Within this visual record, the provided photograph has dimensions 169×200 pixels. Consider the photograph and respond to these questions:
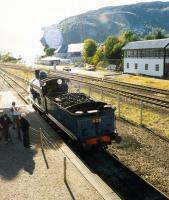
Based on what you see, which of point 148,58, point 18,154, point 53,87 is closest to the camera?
point 18,154

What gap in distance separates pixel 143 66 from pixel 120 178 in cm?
4411

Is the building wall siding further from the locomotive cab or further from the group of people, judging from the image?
the group of people

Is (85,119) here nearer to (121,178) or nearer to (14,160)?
(121,178)

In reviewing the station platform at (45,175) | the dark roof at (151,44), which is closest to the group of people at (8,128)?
the station platform at (45,175)

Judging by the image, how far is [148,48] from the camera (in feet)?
173

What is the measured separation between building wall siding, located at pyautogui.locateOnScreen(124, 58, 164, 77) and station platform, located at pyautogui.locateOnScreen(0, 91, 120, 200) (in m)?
37.5

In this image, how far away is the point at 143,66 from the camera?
53.9m

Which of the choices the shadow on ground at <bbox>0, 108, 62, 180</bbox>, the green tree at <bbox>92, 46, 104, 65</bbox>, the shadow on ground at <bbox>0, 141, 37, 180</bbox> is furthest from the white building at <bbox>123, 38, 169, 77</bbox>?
the shadow on ground at <bbox>0, 141, 37, 180</bbox>

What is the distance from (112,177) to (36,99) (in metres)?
11.2

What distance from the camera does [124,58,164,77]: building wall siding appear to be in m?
49.3

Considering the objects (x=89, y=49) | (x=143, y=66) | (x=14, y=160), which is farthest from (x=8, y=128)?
(x=89, y=49)

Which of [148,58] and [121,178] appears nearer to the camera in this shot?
[121,178]

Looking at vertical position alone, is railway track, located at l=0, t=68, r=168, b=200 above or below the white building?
below

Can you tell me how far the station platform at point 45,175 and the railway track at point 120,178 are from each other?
952mm
